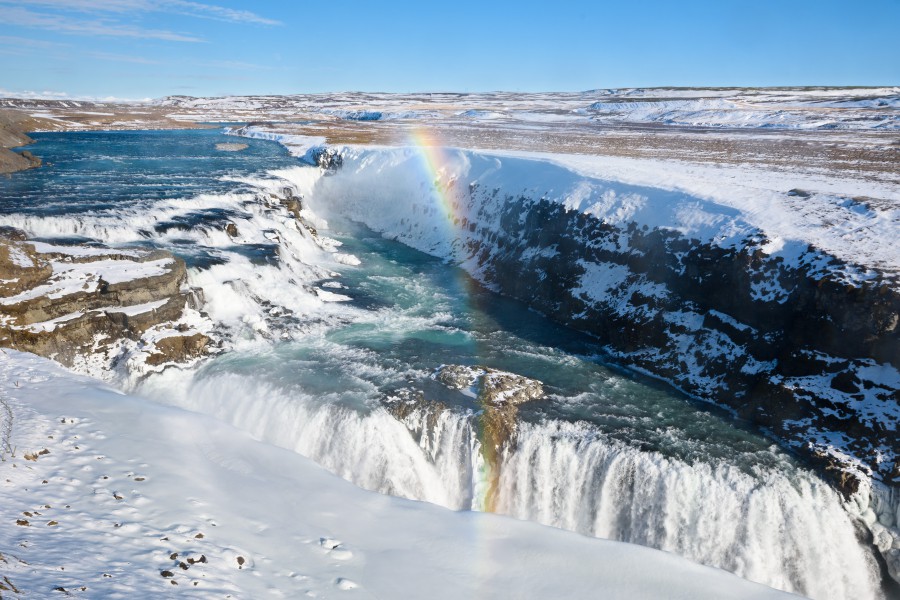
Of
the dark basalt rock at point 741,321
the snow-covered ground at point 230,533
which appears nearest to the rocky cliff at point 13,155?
the snow-covered ground at point 230,533

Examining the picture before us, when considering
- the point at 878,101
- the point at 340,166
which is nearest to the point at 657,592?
the point at 340,166

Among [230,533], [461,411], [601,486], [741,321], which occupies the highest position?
[741,321]

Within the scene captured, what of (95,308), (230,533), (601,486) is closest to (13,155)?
(95,308)

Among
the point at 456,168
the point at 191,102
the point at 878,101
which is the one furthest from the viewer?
the point at 191,102

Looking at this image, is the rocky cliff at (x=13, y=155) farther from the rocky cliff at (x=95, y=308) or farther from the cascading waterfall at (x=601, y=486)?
the cascading waterfall at (x=601, y=486)

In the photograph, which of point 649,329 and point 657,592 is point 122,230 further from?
point 657,592

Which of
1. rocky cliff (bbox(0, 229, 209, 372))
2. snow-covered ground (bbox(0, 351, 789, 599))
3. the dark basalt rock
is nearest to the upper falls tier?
the dark basalt rock

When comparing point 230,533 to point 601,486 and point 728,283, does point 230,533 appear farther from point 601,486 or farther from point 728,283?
point 728,283

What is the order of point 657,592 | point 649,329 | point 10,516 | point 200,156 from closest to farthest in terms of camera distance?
1. point 10,516
2. point 657,592
3. point 649,329
4. point 200,156
